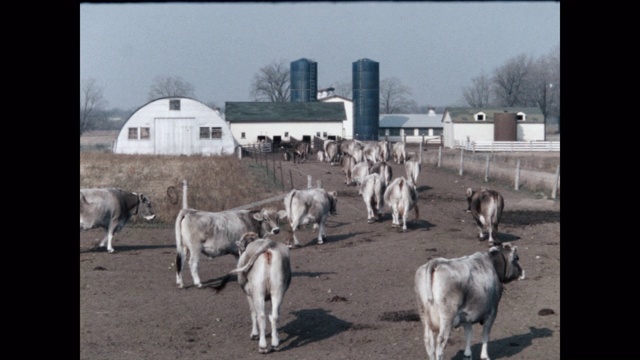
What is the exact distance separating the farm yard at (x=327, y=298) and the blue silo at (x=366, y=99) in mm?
55146

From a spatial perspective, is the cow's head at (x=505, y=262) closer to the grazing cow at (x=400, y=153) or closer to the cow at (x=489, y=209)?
the cow at (x=489, y=209)

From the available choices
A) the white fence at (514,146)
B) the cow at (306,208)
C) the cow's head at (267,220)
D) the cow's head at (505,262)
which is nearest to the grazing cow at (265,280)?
the cow's head at (505,262)

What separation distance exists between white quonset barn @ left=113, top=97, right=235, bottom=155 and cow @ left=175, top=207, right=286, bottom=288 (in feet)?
137

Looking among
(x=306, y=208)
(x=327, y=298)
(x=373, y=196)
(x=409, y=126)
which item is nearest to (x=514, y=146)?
(x=409, y=126)

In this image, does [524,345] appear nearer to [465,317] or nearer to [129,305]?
[465,317]

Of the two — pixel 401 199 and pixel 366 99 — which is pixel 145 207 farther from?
pixel 366 99

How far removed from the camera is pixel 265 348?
31.4ft

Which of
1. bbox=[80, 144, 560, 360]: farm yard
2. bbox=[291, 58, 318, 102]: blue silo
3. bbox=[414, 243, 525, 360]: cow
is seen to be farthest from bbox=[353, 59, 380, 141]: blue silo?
bbox=[414, 243, 525, 360]: cow

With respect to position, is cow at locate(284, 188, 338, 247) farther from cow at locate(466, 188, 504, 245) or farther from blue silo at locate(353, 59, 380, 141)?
blue silo at locate(353, 59, 380, 141)

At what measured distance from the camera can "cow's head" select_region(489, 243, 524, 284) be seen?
32.3ft
